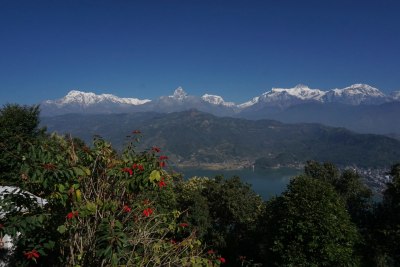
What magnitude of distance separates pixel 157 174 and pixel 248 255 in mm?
21754

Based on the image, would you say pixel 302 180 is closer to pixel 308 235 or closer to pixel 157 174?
pixel 308 235

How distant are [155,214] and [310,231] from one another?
1028 cm

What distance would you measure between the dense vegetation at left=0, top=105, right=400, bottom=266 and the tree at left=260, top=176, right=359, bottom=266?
5 cm

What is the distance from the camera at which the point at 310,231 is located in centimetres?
1565

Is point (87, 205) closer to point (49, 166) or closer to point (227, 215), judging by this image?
point (49, 166)

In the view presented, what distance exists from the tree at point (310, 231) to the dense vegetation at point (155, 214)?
0.05m

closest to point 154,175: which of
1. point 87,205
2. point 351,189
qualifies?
point 87,205

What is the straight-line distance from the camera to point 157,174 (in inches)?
196

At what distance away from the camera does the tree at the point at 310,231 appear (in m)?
15.3

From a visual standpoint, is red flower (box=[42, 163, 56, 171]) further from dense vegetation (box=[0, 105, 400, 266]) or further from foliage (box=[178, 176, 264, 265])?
foliage (box=[178, 176, 264, 265])

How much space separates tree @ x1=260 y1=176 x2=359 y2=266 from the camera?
15.3 metres

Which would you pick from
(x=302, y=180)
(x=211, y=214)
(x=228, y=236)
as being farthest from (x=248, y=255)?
(x=302, y=180)

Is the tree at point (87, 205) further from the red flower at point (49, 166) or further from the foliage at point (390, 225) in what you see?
the foliage at point (390, 225)

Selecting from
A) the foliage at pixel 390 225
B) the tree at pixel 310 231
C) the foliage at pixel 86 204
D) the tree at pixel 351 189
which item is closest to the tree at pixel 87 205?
the foliage at pixel 86 204
